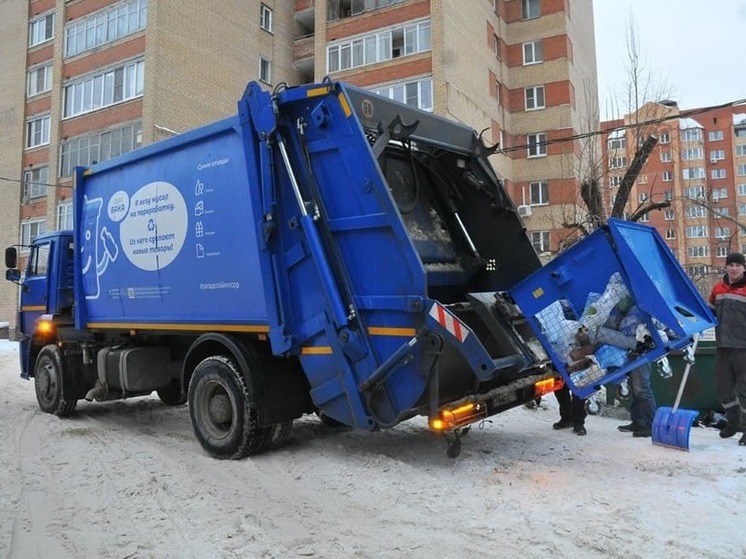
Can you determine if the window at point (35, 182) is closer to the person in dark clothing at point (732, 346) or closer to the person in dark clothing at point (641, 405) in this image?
the person in dark clothing at point (641, 405)

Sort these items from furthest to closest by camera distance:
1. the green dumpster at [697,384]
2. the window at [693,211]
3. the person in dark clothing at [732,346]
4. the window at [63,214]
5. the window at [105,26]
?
the window at [63,214]
the window at [105,26]
the window at [693,211]
the green dumpster at [697,384]
the person in dark clothing at [732,346]

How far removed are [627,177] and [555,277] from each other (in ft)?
31.4

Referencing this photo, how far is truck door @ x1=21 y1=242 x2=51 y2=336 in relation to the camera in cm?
880

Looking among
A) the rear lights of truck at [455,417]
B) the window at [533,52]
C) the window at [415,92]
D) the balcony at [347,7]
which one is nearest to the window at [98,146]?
the balcony at [347,7]

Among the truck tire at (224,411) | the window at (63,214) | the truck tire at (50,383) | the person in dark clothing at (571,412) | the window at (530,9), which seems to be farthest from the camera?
the window at (530,9)

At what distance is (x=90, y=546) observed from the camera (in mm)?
3885

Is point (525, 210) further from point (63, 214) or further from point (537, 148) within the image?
point (63, 214)

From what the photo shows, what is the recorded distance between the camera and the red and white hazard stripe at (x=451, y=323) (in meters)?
4.52

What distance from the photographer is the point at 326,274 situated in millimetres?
5051

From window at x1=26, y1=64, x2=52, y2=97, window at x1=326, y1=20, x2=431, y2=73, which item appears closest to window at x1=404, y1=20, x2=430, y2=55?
window at x1=326, y1=20, x2=431, y2=73

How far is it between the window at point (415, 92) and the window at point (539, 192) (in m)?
8.71

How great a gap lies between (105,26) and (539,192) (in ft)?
71.0

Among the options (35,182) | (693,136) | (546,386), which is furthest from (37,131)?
(693,136)

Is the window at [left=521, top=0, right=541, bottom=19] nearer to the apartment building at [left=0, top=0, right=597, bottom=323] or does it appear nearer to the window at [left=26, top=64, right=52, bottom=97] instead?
the apartment building at [left=0, top=0, right=597, bottom=323]
